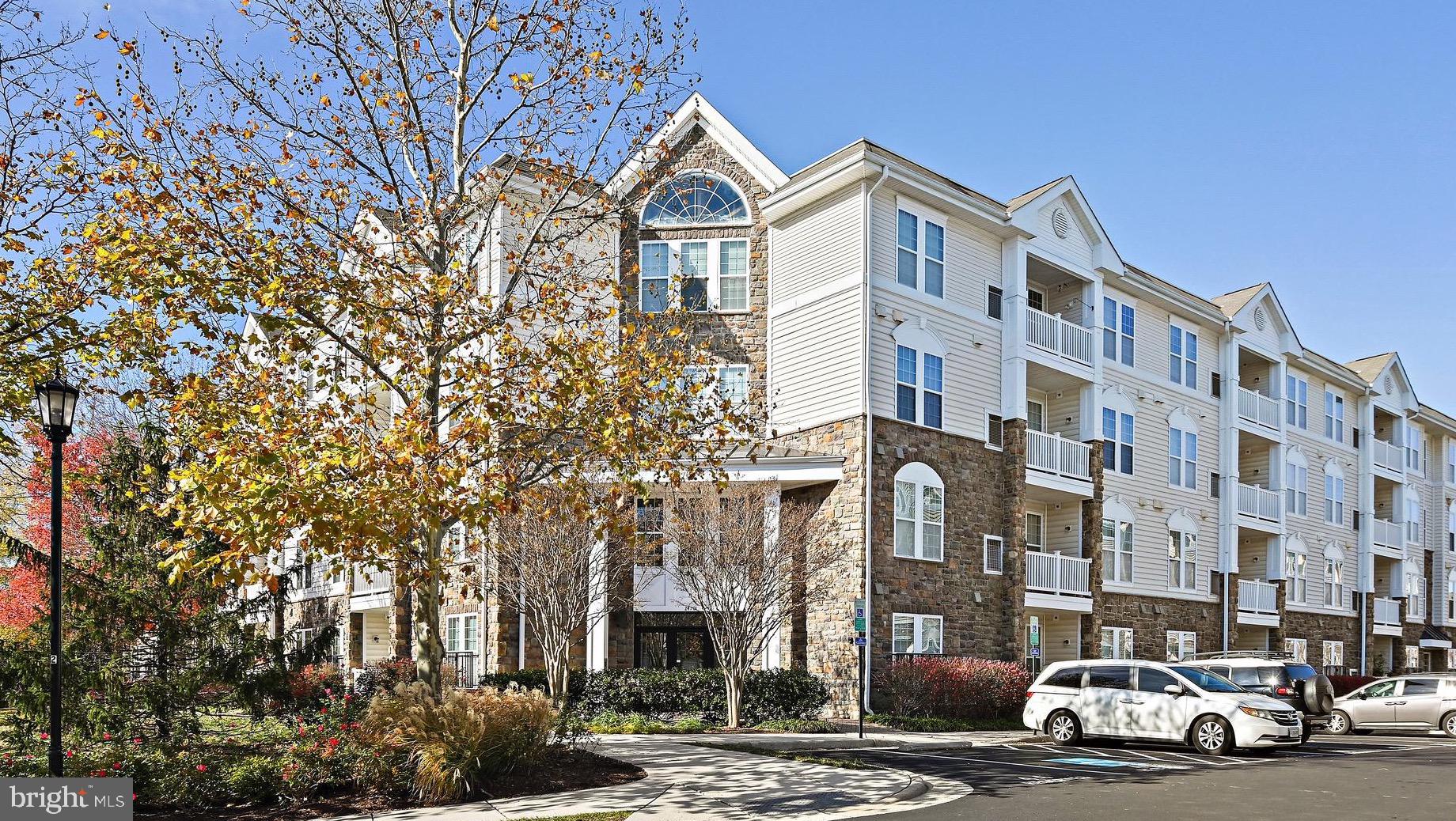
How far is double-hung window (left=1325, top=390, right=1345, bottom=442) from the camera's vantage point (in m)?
45.4

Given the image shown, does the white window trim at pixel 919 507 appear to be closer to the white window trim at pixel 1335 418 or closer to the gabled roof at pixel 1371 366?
the white window trim at pixel 1335 418

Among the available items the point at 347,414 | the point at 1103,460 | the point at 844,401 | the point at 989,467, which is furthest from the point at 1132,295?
Result: the point at 347,414

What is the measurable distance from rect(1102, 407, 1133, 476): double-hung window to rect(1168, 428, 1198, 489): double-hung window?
2.52 meters

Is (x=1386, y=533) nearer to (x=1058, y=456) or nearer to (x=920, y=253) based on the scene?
(x=1058, y=456)

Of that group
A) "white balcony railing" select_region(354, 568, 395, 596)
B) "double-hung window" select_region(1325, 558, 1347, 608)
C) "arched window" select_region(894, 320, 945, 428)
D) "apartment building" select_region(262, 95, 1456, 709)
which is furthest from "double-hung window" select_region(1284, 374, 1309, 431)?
"white balcony railing" select_region(354, 568, 395, 596)

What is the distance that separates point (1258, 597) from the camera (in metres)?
39.1

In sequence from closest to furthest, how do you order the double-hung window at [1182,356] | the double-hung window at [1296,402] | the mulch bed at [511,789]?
1. the mulch bed at [511,789]
2. the double-hung window at [1182,356]
3. the double-hung window at [1296,402]

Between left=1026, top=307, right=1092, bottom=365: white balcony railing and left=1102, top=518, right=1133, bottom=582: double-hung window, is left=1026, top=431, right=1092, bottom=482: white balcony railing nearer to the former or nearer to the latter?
left=1102, top=518, right=1133, bottom=582: double-hung window

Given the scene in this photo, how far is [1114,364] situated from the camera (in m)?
33.8

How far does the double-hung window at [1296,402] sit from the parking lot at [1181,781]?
22645 mm

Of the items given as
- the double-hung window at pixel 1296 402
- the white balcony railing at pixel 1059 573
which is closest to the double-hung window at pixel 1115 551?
the white balcony railing at pixel 1059 573

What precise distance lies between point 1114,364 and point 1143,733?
15.9 m

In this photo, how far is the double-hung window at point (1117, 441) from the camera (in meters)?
33.3

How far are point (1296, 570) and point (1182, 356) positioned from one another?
10.7 meters
